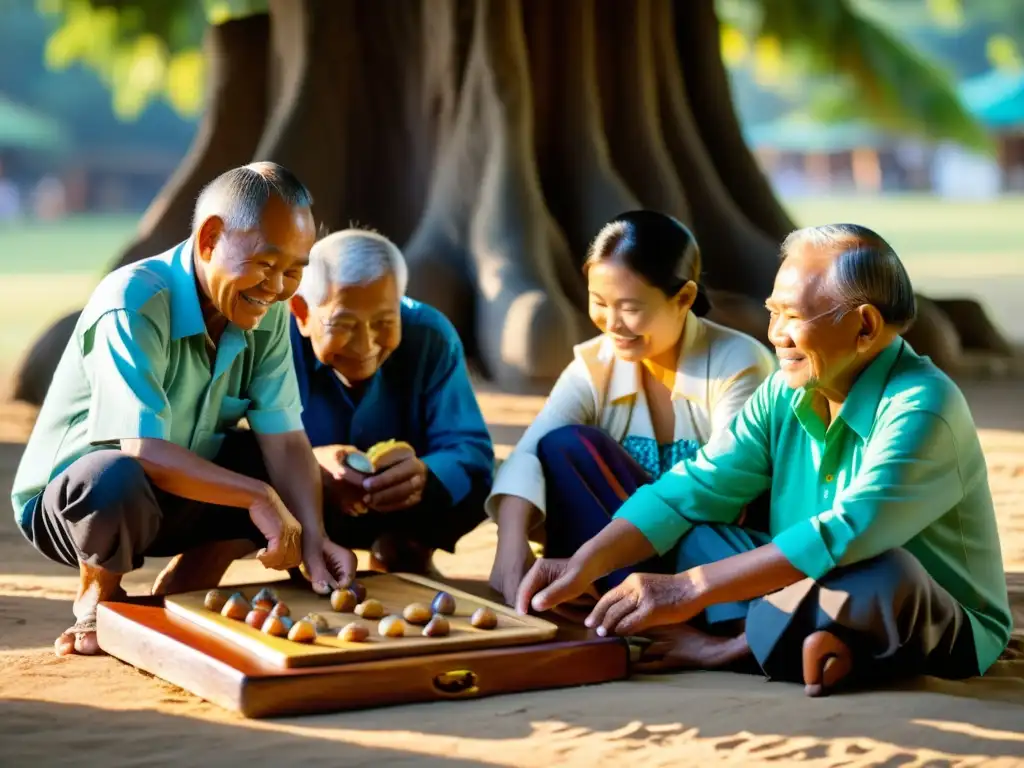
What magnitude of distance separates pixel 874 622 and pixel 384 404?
5.83 ft

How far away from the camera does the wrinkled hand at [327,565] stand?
153 inches

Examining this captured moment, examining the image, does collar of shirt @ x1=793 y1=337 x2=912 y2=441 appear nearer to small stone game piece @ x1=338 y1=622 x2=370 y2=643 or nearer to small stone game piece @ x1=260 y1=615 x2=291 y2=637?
small stone game piece @ x1=338 y1=622 x2=370 y2=643

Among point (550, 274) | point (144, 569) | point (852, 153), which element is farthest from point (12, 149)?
point (144, 569)

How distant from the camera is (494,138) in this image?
919 centimetres

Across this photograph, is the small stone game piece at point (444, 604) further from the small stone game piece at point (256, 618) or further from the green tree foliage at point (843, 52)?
the green tree foliage at point (843, 52)

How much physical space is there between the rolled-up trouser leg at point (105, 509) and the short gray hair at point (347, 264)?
2.66ft

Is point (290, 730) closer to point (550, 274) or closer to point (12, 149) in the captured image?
point (550, 274)

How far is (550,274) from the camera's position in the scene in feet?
28.9

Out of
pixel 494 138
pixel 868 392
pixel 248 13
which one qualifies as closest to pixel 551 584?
pixel 868 392

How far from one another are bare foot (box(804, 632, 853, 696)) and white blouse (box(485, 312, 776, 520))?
2.76 feet

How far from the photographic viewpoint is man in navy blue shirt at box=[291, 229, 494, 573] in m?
4.32

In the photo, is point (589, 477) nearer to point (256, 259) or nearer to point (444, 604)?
point (444, 604)

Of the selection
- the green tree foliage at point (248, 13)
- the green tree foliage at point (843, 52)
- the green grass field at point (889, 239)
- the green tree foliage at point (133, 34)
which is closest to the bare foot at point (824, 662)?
the green tree foliage at point (248, 13)

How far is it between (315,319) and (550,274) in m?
4.54
